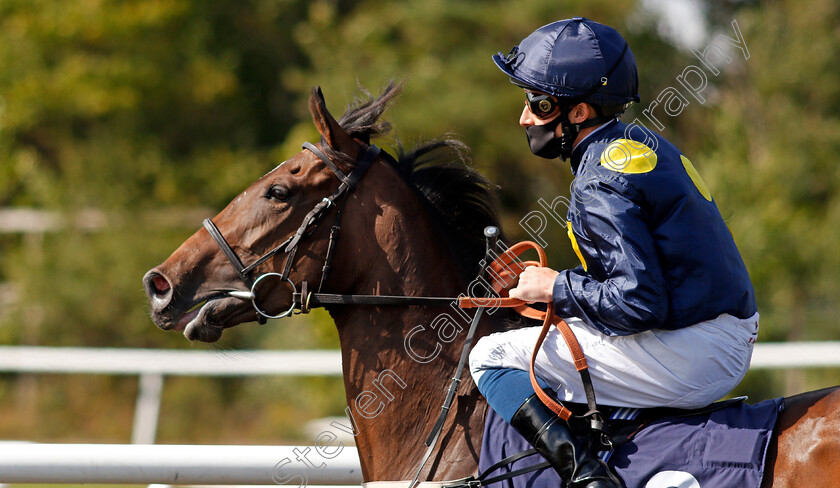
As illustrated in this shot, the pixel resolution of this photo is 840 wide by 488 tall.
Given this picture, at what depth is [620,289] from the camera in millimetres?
2301

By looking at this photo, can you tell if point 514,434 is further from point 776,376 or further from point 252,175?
point 252,175

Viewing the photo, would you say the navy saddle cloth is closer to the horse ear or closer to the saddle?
the saddle

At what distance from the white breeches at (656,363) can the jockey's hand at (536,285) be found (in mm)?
148

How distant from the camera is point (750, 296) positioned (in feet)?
8.06

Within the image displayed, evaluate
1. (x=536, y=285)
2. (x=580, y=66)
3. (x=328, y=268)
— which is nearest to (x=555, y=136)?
(x=580, y=66)

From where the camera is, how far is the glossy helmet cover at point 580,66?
257 centimetres

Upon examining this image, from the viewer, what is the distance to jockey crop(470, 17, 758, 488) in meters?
2.32

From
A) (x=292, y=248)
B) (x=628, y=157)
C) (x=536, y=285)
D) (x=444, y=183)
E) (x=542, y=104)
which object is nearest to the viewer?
(x=628, y=157)

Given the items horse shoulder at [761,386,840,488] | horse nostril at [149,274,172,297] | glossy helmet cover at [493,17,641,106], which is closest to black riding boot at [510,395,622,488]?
horse shoulder at [761,386,840,488]

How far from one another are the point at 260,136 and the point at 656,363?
16486 millimetres

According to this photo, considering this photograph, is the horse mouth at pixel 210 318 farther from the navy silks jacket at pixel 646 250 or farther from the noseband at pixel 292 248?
the navy silks jacket at pixel 646 250

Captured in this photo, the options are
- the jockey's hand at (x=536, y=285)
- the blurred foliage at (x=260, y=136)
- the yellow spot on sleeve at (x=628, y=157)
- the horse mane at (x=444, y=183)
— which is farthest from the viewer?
the blurred foliage at (x=260, y=136)

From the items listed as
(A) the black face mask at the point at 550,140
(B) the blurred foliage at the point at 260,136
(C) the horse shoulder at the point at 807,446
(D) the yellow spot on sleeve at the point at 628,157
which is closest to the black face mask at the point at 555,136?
(A) the black face mask at the point at 550,140

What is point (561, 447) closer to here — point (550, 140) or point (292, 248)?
point (550, 140)
